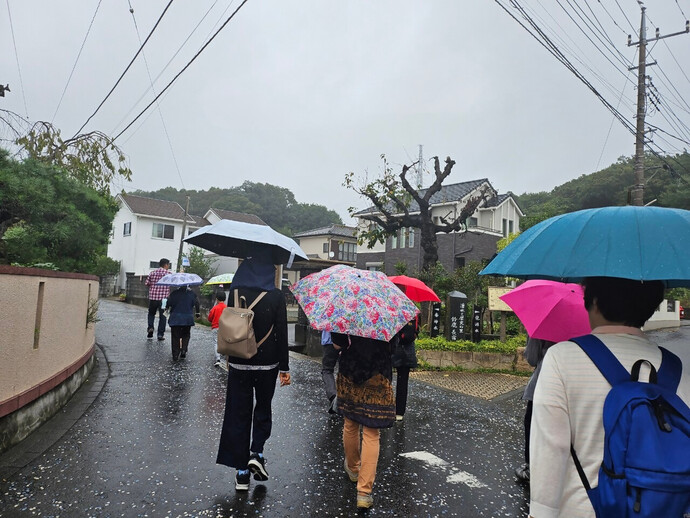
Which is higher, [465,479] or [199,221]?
[199,221]

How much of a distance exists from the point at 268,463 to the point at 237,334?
1.49 metres

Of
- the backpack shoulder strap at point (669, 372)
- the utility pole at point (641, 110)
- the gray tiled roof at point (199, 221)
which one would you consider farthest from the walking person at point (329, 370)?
the gray tiled roof at point (199, 221)

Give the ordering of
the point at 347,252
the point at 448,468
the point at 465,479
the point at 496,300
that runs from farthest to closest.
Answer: the point at 347,252 < the point at 496,300 < the point at 448,468 < the point at 465,479

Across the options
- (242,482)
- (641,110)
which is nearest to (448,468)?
(242,482)

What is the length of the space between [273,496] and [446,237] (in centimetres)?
2797

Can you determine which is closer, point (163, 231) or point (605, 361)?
point (605, 361)

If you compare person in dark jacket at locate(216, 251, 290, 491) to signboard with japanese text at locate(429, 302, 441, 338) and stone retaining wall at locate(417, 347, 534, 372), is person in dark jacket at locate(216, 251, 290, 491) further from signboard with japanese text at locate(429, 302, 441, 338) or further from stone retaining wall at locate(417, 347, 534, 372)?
signboard with japanese text at locate(429, 302, 441, 338)

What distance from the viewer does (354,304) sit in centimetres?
342

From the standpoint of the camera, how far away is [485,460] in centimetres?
482

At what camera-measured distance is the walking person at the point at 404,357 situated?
532 cm

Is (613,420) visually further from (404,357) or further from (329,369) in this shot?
(329,369)

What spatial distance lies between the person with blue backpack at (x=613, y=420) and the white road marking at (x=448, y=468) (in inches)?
110

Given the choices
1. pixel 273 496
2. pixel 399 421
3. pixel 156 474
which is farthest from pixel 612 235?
pixel 399 421

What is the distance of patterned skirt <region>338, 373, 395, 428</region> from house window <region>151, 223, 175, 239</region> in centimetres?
3380
